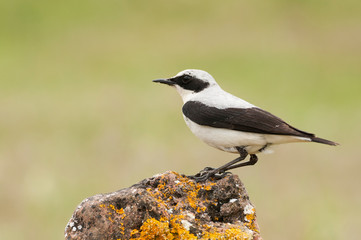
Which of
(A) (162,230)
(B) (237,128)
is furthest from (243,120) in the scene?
(A) (162,230)

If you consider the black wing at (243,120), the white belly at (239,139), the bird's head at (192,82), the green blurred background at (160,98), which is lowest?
the green blurred background at (160,98)

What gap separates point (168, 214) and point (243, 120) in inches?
63.3

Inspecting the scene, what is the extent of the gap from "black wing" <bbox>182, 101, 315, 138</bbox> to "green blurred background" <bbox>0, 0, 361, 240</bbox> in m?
4.33

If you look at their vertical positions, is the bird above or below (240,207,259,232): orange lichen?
above

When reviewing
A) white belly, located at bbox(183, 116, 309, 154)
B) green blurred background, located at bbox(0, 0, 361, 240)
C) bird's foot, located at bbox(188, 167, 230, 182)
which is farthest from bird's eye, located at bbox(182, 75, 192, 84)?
green blurred background, located at bbox(0, 0, 361, 240)

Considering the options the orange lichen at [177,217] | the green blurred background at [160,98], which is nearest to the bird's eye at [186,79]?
the orange lichen at [177,217]

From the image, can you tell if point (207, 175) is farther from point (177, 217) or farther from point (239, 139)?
point (177, 217)

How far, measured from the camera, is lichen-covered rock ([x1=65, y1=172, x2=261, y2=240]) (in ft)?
18.5

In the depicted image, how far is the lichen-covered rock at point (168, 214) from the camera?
5.65 metres

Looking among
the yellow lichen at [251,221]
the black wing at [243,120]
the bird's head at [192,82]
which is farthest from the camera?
the bird's head at [192,82]

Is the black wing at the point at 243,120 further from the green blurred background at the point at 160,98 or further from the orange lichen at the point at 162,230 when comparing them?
the green blurred background at the point at 160,98

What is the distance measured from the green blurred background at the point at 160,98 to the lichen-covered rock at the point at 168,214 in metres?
4.99

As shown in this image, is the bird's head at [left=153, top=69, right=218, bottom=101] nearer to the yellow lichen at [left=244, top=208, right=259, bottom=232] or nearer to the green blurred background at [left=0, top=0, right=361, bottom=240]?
the yellow lichen at [left=244, top=208, right=259, bottom=232]

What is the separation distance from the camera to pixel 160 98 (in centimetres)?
2328
